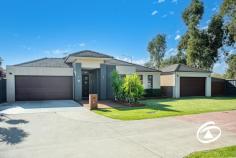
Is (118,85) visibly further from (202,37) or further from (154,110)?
(202,37)

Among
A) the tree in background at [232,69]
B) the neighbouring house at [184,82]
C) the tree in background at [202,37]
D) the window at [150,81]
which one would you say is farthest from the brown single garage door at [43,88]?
the tree in background at [232,69]

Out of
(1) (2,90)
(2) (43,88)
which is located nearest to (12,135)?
(1) (2,90)

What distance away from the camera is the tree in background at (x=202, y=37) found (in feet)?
97.4

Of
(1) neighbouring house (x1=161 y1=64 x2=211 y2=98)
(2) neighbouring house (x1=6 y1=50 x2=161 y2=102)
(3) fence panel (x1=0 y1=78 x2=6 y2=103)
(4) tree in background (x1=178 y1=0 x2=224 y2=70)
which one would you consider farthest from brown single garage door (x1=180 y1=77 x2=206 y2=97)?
(3) fence panel (x1=0 y1=78 x2=6 y2=103)

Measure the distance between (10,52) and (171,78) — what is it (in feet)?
69.4

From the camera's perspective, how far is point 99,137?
296 inches

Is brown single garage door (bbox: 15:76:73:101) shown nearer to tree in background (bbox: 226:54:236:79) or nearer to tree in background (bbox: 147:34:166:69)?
tree in background (bbox: 226:54:236:79)

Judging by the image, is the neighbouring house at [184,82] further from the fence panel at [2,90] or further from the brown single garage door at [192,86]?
the fence panel at [2,90]

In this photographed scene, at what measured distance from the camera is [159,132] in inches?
321

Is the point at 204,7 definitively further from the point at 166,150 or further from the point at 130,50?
the point at 166,150

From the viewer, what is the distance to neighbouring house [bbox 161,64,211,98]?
2339cm

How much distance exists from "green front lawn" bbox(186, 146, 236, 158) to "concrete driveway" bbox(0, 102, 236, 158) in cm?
37

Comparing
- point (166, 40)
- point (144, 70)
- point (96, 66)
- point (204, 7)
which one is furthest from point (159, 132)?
point (166, 40)

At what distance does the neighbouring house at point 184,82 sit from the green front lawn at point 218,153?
17.6 metres
